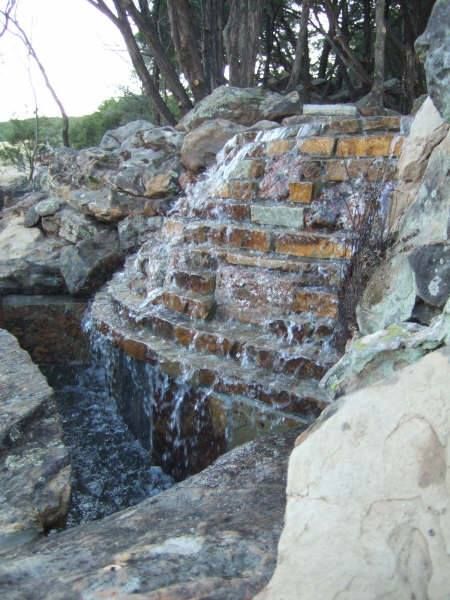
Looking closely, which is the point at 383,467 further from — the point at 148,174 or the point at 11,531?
the point at 148,174

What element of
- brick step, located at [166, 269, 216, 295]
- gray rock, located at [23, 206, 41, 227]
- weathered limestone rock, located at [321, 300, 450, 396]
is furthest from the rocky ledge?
gray rock, located at [23, 206, 41, 227]

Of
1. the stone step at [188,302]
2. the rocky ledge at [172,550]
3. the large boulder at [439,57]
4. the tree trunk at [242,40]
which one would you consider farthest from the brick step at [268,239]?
the tree trunk at [242,40]

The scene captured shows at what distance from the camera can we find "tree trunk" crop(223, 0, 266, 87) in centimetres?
776

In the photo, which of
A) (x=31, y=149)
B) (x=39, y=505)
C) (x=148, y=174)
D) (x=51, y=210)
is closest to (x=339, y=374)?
(x=39, y=505)

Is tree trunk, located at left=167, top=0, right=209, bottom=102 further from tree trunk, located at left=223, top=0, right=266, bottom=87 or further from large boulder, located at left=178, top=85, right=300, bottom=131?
large boulder, located at left=178, top=85, right=300, bottom=131

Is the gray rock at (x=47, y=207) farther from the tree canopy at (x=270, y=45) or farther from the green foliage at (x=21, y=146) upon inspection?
the green foliage at (x=21, y=146)

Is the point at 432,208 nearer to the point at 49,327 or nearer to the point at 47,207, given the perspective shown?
the point at 49,327

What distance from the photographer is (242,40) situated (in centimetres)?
781

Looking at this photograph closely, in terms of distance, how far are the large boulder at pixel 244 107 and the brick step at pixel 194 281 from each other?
297cm

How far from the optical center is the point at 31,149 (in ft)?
34.5

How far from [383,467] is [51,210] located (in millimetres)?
5734

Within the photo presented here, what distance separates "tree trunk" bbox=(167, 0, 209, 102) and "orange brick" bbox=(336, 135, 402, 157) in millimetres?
5163

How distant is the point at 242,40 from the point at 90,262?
432 cm

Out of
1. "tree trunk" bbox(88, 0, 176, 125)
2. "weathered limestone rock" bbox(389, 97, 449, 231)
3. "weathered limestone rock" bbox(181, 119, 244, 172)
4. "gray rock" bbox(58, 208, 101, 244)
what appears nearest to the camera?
"weathered limestone rock" bbox(389, 97, 449, 231)
